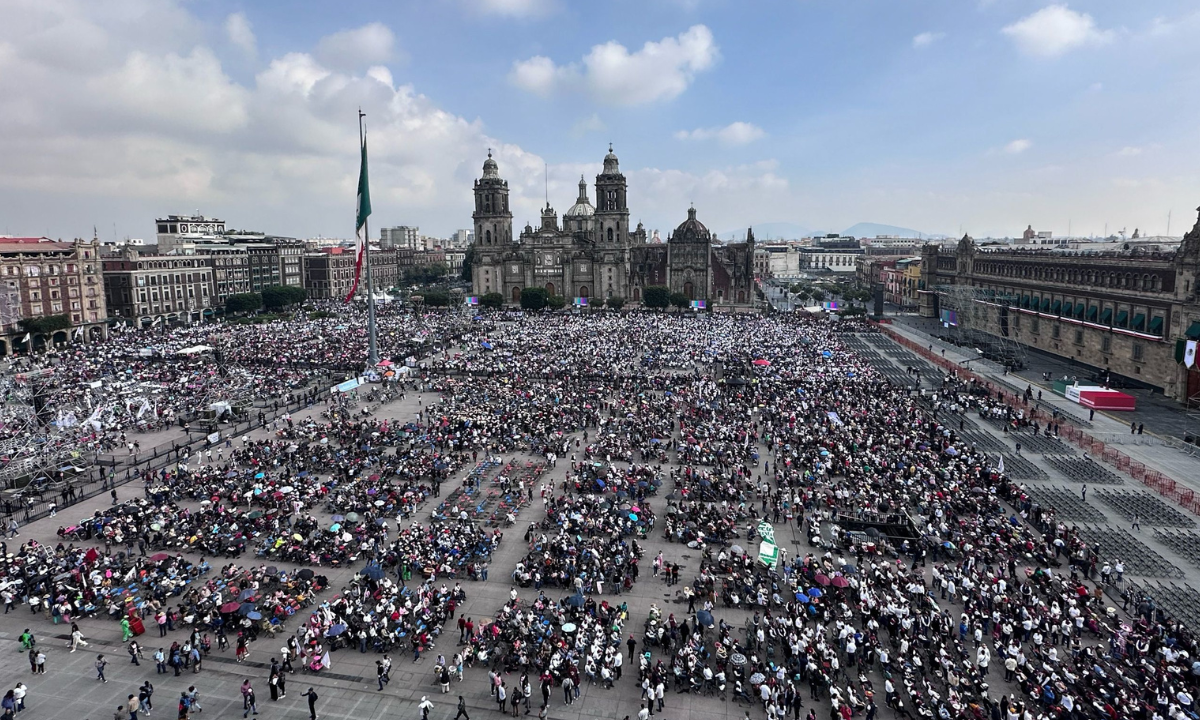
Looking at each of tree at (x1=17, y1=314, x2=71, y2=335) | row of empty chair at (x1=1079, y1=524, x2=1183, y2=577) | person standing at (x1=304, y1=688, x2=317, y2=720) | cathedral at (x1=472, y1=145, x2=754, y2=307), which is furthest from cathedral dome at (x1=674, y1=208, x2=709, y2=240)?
person standing at (x1=304, y1=688, x2=317, y2=720)

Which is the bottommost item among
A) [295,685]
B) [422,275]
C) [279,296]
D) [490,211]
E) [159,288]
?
[295,685]

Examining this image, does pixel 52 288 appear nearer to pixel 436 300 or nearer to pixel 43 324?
pixel 43 324

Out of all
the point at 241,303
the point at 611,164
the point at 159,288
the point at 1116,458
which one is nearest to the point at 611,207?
the point at 611,164

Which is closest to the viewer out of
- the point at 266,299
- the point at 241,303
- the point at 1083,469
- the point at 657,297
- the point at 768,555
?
the point at 768,555

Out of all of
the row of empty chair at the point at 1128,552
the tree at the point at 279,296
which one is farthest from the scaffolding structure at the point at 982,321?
the tree at the point at 279,296

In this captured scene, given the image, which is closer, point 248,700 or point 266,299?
point 248,700

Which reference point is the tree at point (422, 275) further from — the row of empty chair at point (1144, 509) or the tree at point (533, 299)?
the row of empty chair at point (1144, 509)

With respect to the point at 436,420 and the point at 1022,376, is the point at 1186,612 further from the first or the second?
the point at 1022,376
